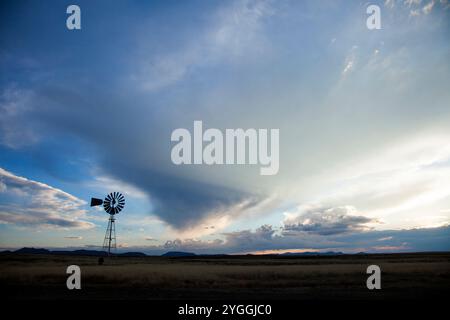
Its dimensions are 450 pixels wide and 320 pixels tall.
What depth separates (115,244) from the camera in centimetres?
5762

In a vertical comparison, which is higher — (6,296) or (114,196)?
(114,196)
